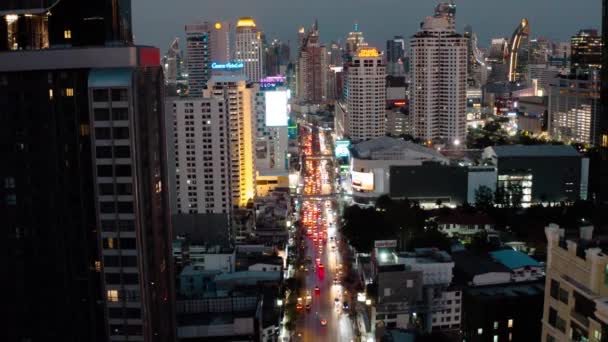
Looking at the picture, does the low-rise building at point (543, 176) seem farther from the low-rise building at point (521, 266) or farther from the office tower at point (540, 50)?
the office tower at point (540, 50)

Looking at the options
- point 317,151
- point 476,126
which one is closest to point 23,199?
point 317,151

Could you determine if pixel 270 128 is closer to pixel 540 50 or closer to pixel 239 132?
pixel 239 132

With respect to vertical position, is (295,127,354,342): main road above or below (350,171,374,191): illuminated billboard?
below

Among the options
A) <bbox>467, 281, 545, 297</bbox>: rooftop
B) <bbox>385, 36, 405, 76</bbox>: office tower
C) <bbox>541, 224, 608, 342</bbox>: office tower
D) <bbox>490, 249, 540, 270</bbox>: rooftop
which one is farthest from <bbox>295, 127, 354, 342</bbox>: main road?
<bbox>385, 36, 405, 76</bbox>: office tower

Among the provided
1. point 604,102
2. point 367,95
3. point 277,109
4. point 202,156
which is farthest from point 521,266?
point 367,95

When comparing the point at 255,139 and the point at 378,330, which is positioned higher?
the point at 255,139

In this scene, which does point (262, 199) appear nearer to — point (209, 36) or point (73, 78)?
point (73, 78)

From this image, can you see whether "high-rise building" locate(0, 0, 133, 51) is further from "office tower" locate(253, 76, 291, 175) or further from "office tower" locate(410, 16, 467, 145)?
"office tower" locate(410, 16, 467, 145)
